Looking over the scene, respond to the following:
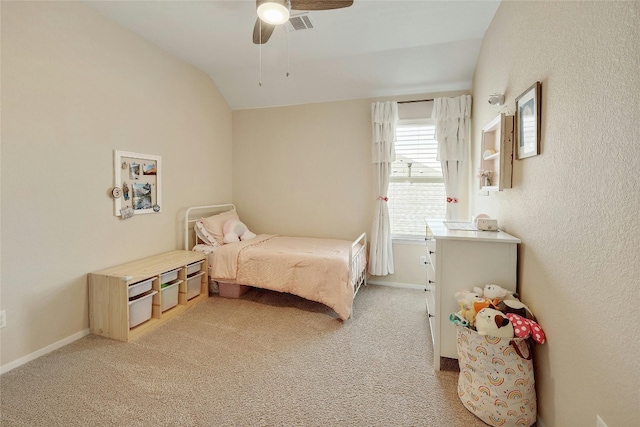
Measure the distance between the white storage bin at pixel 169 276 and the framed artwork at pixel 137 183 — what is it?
0.67 metres

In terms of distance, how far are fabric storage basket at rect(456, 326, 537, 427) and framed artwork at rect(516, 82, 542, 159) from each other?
1.04 meters

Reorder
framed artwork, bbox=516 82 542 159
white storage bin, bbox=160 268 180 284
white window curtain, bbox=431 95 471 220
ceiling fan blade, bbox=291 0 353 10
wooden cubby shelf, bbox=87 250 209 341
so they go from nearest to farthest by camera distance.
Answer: framed artwork, bbox=516 82 542 159 → ceiling fan blade, bbox=291 0 353 10 → wooden cubby shelf, bbox=87 250 209 341 → white storage bin, bbox=160 268 180 284 → white window curtain, bbox=431 95 471 220

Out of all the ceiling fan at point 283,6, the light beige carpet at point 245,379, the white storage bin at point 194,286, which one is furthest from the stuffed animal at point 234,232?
the ceiling fan at point 283,6

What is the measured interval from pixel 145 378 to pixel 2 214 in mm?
1428

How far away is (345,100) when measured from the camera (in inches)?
148

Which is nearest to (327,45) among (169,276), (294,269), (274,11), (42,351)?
(274,11)

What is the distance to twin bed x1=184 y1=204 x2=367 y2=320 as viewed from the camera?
274 cm

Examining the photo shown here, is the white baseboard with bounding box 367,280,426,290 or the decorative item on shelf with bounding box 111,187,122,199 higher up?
the decorative item on shelf with bounding box 111,187,122,199

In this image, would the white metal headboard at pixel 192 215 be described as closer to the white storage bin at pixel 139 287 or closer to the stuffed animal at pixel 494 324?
the white storage bin at pixel 139 287

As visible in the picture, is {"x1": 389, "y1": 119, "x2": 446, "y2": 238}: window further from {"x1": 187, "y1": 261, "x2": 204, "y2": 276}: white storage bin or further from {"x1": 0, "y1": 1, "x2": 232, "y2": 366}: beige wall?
{"x1": 0, "y1": 1, "x2": 232, "y2": 366}: beige wall

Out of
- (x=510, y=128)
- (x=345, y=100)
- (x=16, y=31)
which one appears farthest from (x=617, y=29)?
(x=16, y=31)

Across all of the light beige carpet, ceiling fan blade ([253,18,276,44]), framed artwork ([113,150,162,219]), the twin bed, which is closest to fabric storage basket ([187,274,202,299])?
the twin bed

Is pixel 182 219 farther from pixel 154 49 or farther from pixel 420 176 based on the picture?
pixel 420 176

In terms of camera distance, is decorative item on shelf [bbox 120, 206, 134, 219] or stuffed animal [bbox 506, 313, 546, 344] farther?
decorative item on shelf [bbox 120, 206, 134, 219]
